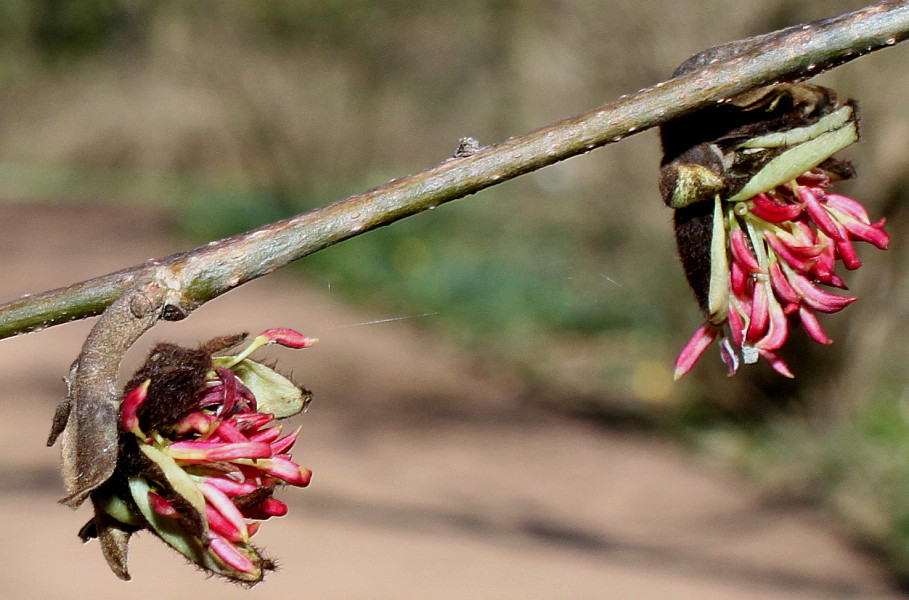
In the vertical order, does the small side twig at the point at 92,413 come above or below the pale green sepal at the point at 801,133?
below

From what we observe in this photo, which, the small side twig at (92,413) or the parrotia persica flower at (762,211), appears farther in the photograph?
the parrotia persica flower at (762,211)

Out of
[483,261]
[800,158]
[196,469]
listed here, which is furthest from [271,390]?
[483,261]

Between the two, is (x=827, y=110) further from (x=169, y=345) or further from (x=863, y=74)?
(x=863, y=74)

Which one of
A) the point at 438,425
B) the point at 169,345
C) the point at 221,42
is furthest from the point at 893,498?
the point at 221,42

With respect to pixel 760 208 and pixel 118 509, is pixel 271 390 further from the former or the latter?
pixel 760 208

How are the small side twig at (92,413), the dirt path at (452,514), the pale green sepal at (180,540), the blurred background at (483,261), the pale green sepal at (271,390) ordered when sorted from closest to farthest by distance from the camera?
1. the small side twig at (92,413)
2. the pale green sepal at (180,540)
3. the pale green sepal at (271,390)
4. the dirt path at (452,514)
5. the blurred background at (483,261)

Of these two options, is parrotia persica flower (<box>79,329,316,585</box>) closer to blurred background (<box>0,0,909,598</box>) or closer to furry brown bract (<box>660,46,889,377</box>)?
furry brown bract (<box>660,46,889,377</box>)

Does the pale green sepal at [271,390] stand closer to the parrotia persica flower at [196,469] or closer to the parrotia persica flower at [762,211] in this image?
the parrotia persica flower at [196,469]

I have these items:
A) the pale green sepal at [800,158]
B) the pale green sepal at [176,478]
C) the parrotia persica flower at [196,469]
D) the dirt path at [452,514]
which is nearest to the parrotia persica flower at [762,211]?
the pale green sepal at [800,158]

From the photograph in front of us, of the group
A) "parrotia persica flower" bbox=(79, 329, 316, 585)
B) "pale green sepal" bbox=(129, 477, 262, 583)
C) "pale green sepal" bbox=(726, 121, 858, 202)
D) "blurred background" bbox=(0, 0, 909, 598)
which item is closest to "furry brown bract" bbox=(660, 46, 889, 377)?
"pale green sepal" bbox=(726, 121, 858, 202)
